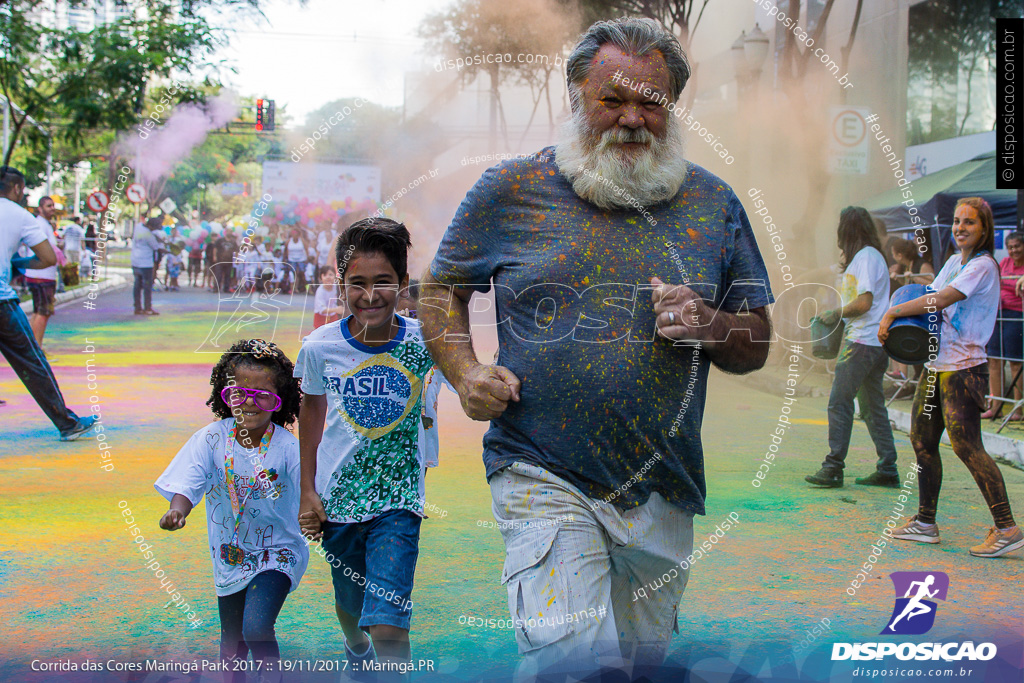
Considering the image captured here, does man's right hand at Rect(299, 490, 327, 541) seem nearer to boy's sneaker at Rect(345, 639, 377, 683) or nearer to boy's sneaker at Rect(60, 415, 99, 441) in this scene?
boy's sneaker at Rect(345, 639, 377, 683)

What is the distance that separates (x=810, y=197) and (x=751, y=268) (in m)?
8.89

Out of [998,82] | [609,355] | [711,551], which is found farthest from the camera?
[711,551]

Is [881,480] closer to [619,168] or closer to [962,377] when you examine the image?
[962,377]

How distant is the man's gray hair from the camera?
2133 mm

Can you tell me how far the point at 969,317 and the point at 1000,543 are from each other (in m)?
1.04

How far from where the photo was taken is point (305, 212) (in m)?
15.3

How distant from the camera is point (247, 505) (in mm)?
2500

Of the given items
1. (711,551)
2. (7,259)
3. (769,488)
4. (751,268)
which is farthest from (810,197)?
(751,268)

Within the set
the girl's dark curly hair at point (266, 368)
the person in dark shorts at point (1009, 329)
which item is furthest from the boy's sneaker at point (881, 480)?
the girl's dark curly hair at point (266, 368)

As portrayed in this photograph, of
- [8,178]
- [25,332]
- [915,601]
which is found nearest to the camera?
[915,601]

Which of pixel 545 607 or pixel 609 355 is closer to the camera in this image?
pixel 545 607

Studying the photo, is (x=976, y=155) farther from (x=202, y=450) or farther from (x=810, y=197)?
(x=202, y=450)

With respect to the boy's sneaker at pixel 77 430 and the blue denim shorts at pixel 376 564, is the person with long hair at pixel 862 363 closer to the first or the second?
the blue denim shorts at pixel 376 564

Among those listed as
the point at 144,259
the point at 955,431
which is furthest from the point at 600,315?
the point at 144,259
